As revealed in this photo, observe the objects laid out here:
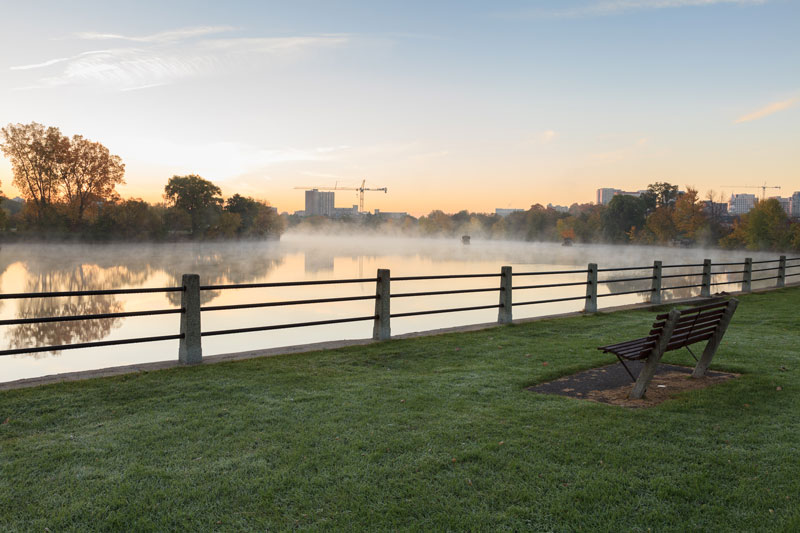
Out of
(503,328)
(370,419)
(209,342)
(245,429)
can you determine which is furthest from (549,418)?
(209,342)

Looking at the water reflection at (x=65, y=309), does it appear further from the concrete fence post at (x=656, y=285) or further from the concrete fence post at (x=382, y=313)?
the concrete fence post at (x=656, y=285)

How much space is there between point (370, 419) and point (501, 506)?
1.99m

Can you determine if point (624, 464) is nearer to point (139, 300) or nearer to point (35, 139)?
point (139, 300)

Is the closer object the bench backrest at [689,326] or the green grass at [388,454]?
the green grass at [388,454]

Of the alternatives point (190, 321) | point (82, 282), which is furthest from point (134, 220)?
point (190, 321)

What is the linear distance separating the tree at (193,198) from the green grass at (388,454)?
115755mm

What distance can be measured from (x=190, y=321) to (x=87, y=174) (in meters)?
85.2

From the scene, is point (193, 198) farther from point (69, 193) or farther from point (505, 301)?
point (505, 301)

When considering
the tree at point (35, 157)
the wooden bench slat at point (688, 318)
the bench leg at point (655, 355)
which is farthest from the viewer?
the tree at point (35, 157)

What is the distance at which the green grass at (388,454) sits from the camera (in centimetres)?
367

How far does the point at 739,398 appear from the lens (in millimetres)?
6168

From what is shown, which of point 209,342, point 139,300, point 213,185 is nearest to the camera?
point 209,342

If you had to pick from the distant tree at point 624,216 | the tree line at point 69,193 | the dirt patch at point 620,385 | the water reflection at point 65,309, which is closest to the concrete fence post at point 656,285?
the dirt patch at point 620,385

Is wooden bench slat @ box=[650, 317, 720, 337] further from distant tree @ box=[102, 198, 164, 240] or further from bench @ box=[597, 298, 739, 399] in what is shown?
distant tree @ box=[102, 198, 164, 240]
